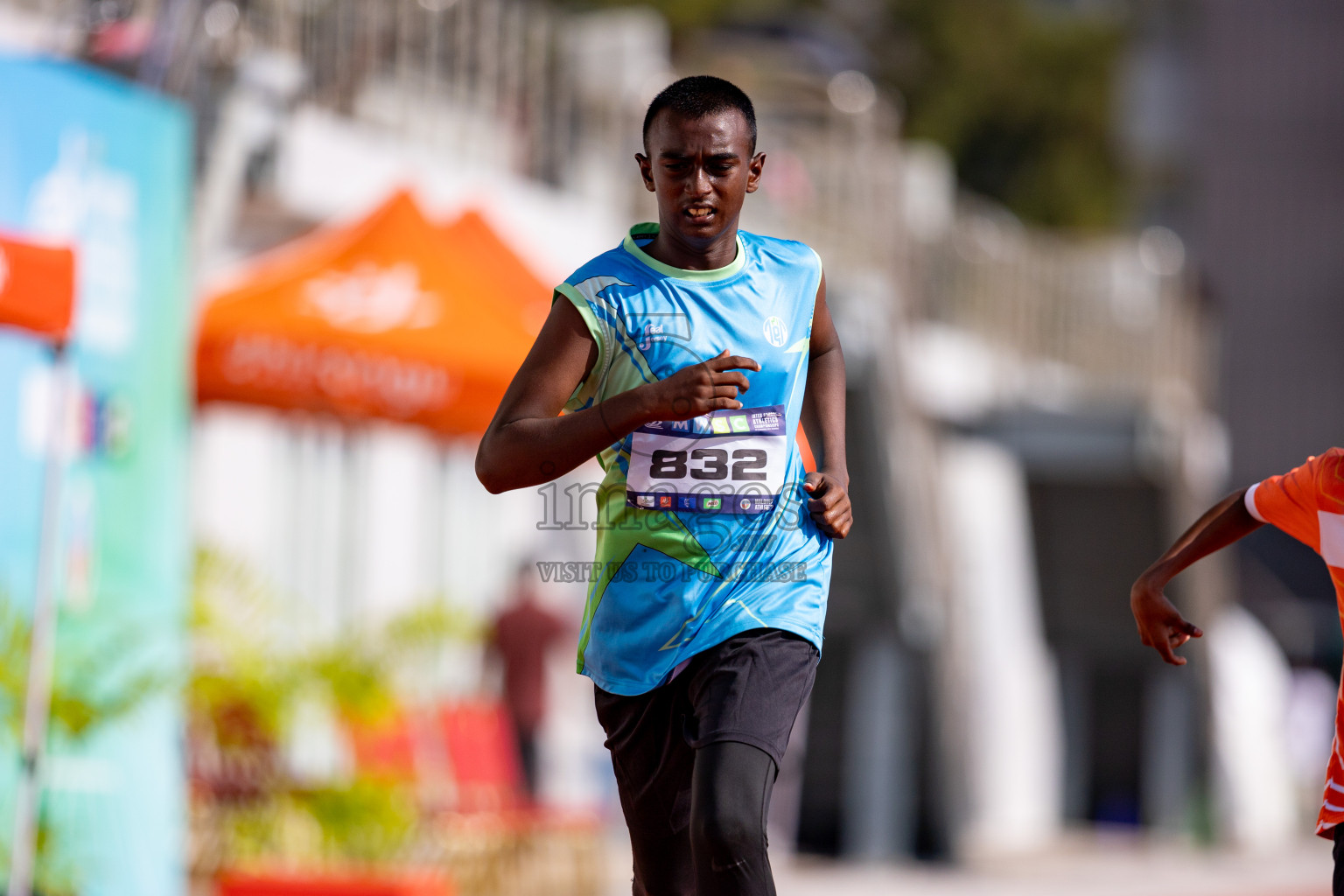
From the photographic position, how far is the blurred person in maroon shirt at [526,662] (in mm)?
11117

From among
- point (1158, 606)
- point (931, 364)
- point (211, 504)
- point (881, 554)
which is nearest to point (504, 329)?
point (211, 504)

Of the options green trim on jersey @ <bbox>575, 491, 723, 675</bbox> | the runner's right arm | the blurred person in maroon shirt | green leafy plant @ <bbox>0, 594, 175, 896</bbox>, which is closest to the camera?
the runner's right arm

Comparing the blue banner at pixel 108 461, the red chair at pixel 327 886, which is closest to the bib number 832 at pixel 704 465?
the blue banner at pixel 108 461

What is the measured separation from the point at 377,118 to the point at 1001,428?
335 inches

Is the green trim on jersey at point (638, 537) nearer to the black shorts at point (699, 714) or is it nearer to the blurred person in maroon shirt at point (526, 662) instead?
the black shorts at point (699, 714)

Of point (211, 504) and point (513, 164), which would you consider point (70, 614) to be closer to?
point (211, 504)

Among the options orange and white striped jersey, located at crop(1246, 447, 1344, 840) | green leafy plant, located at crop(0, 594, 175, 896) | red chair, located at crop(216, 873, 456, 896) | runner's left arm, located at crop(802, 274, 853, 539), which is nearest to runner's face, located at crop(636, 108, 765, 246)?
runner's left arm, located at crop(802, 274, 853, 539)

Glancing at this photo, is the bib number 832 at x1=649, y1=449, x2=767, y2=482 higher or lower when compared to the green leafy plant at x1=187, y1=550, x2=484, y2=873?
higher

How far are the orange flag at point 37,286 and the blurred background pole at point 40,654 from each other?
5.1 inches

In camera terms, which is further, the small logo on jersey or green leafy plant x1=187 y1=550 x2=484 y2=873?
green leafy plant x1=187 y1=550 x2=484 y2=873

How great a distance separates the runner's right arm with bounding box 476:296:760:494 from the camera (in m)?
2.83

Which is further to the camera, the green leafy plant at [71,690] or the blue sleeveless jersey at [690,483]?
the green leafy plant at [71,690]

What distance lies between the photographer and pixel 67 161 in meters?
6.04

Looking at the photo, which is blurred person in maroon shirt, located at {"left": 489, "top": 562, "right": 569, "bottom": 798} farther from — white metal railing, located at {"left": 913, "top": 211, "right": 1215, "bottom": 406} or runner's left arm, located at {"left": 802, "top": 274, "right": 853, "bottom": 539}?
white metal railing, located at {"left": 913, "top": 211, "right": 1215, "bottom": 406}
